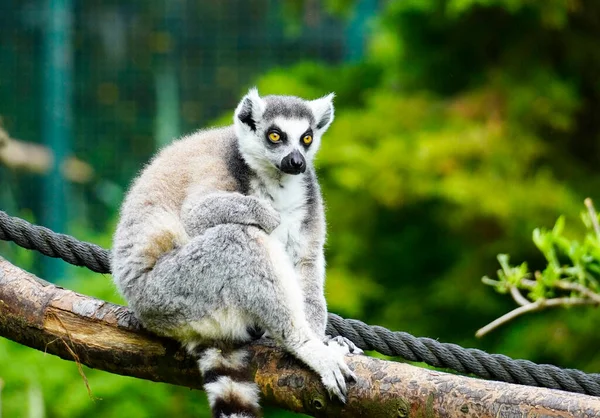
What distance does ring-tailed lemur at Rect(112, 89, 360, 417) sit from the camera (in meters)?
3.26

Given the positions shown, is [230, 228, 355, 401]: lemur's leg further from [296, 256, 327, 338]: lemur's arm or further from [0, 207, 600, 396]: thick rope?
[0, 207, 600, 396]: thick rope

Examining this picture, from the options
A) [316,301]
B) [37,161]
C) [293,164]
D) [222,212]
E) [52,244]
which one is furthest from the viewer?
[37,161]

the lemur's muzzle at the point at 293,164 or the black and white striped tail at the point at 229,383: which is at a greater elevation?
the lemur's muzzle at the point at 293,164

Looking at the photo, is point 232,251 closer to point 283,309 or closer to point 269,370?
point 283,309

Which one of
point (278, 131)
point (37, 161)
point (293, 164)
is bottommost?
point (293, 164)

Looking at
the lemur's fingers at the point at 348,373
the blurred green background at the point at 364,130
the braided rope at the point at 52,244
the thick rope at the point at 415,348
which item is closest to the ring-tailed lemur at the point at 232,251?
the lemur's fingers at the point at 348,373

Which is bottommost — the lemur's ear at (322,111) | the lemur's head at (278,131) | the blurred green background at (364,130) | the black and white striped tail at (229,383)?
the black and white striped tail at (229,383)

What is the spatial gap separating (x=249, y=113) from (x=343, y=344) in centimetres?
120

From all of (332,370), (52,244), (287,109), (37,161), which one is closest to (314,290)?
(332,370)

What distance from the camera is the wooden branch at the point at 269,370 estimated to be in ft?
9.30

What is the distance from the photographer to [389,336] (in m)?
3.54

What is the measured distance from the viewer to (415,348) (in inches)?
137

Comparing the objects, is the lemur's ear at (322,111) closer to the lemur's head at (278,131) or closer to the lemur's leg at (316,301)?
the lemur's head at (278,131)

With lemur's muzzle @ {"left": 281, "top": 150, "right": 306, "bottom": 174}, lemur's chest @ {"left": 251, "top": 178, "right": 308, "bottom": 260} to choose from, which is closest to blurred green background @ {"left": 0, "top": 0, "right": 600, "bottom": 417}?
lemur's chest @ {"left": 251, "top": 178, "right": 308, "bottom": 260}
